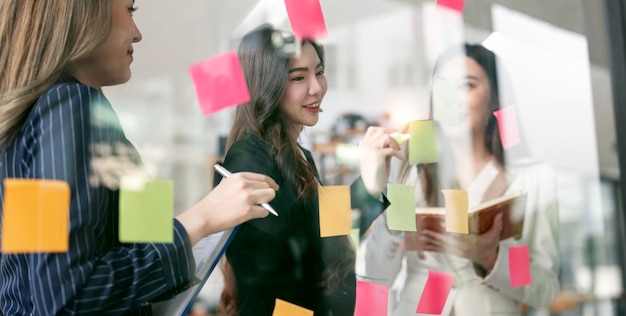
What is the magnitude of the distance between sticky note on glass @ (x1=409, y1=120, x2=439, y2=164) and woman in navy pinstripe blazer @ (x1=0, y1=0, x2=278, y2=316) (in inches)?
18.1

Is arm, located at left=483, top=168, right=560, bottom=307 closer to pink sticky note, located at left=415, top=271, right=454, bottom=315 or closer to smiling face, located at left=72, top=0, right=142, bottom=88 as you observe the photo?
pink sticky note, located at left=415, top=271, right=454, bottom=315

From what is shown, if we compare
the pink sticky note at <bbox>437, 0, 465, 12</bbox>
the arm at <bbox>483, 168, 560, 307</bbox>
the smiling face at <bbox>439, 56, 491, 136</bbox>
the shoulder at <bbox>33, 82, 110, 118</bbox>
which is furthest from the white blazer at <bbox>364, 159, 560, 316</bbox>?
the shoulder at <bbox>33, 82, 110, 118</bbox>

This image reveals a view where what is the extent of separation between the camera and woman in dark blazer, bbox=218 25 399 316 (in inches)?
35.8

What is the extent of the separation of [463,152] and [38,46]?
920 millimetres

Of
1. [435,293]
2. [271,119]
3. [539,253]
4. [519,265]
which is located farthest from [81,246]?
[539,253]

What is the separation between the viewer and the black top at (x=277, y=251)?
2.94 ft

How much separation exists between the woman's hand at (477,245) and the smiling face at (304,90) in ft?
1.46

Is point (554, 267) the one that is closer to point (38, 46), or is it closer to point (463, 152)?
point (463, 152)

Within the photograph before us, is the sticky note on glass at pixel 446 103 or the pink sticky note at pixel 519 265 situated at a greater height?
the sticky note on glass at pixel 446 103

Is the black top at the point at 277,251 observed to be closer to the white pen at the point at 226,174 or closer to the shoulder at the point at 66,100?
the white pen at the point at 226,174

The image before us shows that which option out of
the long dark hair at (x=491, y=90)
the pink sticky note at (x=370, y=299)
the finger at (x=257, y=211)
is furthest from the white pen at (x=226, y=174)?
the long dark hair at (x=491, y=90)

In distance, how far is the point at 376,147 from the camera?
42.5 inches

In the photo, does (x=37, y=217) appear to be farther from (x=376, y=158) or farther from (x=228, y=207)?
(x=376, y=158)

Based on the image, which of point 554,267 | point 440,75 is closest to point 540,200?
point 554,267
